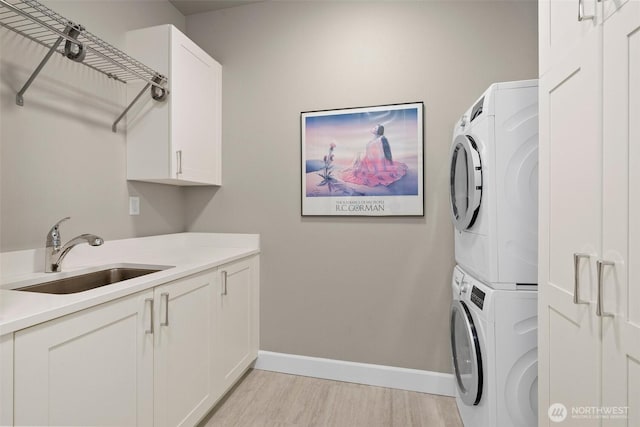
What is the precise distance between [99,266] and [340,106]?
71.1 inches

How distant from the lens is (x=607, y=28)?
2.53ft

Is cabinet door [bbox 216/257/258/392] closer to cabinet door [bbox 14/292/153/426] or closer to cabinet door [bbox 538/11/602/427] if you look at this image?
cabinet door [bbox 14/292/153/426]

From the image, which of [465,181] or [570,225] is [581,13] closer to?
[570,225]

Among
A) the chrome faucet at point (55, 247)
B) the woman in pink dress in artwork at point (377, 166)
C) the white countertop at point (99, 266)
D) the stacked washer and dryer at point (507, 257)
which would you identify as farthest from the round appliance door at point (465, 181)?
the chrome faucet at point (55, 247)

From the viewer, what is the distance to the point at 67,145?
5.35ft

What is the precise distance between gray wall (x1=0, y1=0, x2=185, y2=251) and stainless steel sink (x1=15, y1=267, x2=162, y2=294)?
230 millimetres

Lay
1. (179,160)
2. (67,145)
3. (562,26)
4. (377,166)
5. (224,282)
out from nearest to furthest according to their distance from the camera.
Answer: (562,26), (67,145), (224,282), (179,160), (377,166)

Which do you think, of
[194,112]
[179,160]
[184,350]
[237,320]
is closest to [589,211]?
[184,350]

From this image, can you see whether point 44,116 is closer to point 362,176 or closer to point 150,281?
point 150,281

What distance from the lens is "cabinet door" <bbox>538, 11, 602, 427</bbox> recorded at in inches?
32.6

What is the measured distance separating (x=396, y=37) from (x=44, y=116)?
2.12 m

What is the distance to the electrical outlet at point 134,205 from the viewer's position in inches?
80.4

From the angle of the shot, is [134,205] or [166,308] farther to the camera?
[134,205]

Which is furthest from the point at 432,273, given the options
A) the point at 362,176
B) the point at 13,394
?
the point at 13,394
